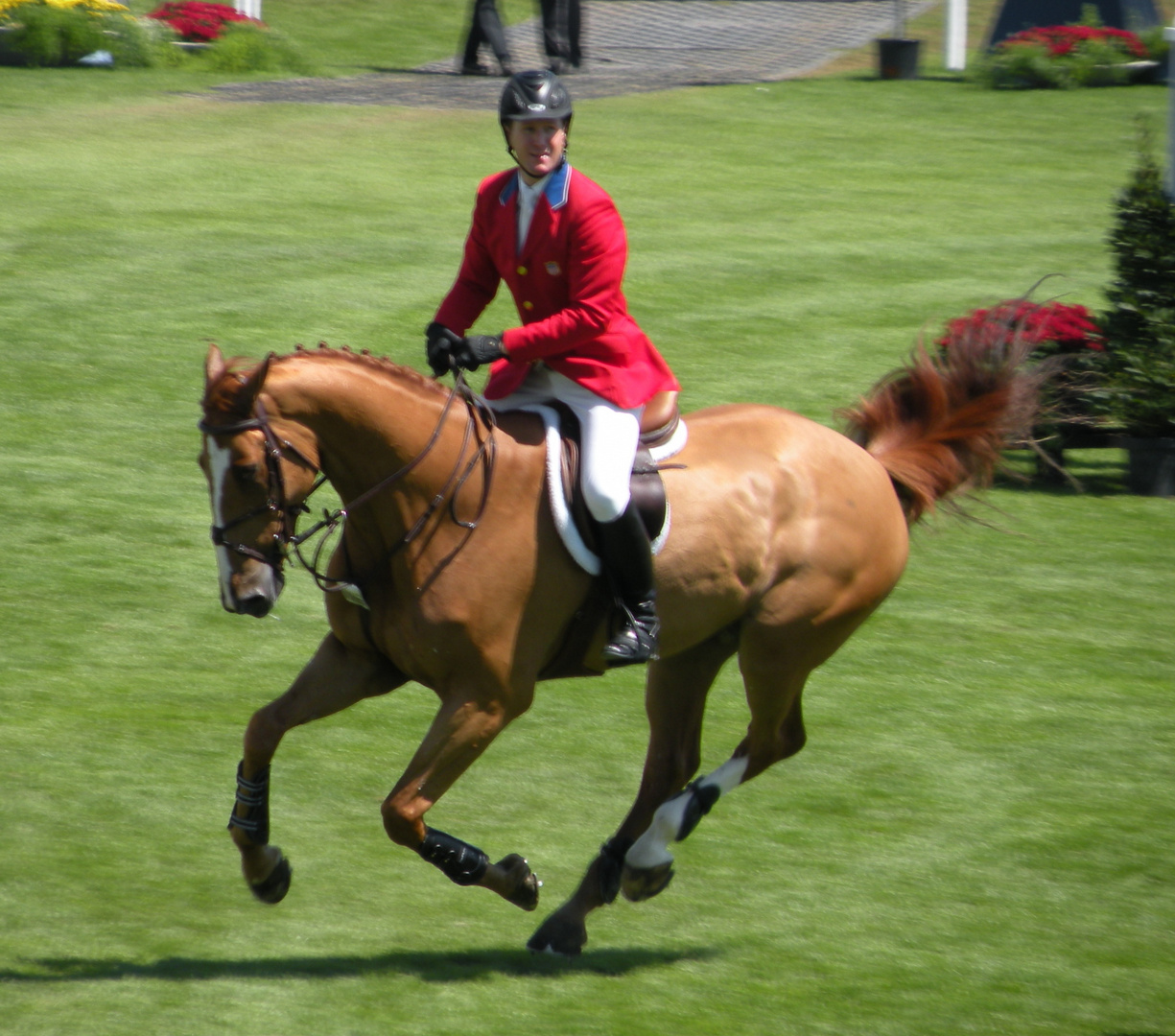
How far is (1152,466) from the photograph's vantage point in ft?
37.4

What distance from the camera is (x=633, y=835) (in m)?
5.54

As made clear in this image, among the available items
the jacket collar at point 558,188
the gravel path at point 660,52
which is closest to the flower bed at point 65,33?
the gravel path at point 660,52

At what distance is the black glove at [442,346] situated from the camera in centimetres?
479

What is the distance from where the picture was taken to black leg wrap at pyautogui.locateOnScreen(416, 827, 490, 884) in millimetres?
4727

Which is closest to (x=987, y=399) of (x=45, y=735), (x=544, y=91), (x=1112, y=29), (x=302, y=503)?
(x=544, y=91)

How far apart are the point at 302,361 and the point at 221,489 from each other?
488 mm

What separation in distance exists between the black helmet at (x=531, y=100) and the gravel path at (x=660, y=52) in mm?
17282

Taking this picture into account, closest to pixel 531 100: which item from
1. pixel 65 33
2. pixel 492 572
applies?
pixel 492 572

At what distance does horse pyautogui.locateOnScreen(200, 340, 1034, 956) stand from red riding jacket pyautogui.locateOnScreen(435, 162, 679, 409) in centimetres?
27

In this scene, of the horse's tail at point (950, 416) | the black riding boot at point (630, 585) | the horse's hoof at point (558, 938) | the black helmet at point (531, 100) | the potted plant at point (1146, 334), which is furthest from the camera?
the potted plant at point (1146, 334)

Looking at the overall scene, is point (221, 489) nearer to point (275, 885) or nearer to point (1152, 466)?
point (275, 885)

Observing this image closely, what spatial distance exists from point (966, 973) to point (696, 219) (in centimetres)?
1325

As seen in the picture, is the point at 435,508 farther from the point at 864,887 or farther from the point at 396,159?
the point at 396,159

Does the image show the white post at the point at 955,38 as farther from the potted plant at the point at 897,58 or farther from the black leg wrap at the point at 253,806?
the black leg wrap at the point at 253,806
